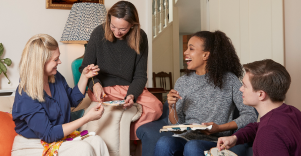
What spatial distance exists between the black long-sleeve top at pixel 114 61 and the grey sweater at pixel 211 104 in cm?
46

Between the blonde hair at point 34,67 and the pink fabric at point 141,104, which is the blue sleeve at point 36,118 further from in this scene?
the pink fabric at point 141,104

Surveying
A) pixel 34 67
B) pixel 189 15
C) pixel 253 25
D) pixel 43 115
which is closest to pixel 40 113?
pixel 43 115

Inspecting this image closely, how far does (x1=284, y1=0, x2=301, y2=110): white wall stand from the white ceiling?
372 centimetres

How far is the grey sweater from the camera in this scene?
1554 millimetres

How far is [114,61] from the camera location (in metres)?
2.06

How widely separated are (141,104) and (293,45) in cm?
155

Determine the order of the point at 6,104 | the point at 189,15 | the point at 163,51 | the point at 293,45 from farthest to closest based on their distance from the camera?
the point at 189,15
the point at 163,51
the point at 293,45
the point at 6,104

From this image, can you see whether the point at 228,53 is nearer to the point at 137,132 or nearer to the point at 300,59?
the point at 137,132

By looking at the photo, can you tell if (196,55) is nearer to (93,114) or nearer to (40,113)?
(93,114)

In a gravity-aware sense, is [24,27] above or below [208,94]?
above

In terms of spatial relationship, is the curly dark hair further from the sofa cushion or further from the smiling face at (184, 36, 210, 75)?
the sofa cushion

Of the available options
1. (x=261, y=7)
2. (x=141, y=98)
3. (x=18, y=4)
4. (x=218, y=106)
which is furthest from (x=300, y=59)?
(x=18, y=4)

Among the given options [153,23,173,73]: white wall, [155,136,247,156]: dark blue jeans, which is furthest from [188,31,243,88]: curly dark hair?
[153,23,173,73]: white wall

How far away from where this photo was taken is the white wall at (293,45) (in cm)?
241
